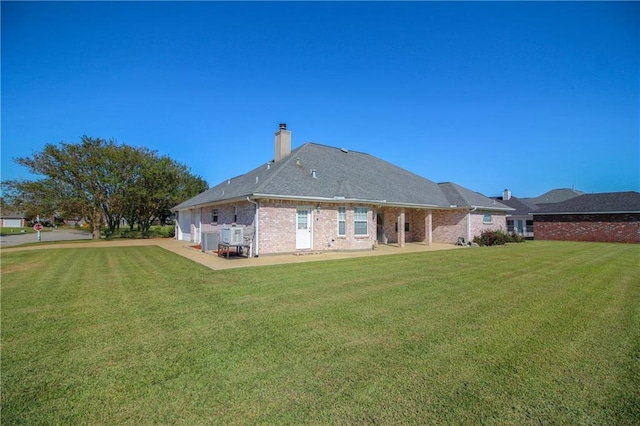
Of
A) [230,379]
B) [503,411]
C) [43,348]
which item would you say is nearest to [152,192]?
[43,348]

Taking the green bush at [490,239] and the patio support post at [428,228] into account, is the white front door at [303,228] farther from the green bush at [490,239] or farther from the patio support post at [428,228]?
the green bush at [490,239]

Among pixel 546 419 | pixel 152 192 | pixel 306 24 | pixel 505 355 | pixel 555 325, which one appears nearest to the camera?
pixel 546 419

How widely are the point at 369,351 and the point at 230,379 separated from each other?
188 centimetres

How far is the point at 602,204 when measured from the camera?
26.0m

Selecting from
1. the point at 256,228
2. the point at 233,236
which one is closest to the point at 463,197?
the point at 256,228

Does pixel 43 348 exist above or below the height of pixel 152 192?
below

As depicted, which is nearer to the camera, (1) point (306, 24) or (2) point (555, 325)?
(2) point (555, 325)

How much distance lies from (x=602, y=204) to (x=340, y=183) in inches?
955

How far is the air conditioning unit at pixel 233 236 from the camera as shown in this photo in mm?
14227

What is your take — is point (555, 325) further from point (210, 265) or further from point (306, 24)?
point (306, 24)

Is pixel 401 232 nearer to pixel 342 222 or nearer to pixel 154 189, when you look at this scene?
pixel 342 222

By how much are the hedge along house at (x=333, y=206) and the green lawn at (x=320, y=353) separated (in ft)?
22.4

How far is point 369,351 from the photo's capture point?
4.27 metres

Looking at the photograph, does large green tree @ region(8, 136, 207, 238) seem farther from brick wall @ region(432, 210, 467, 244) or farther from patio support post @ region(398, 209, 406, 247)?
brick wall @ region(432, 210, 467, 244)
